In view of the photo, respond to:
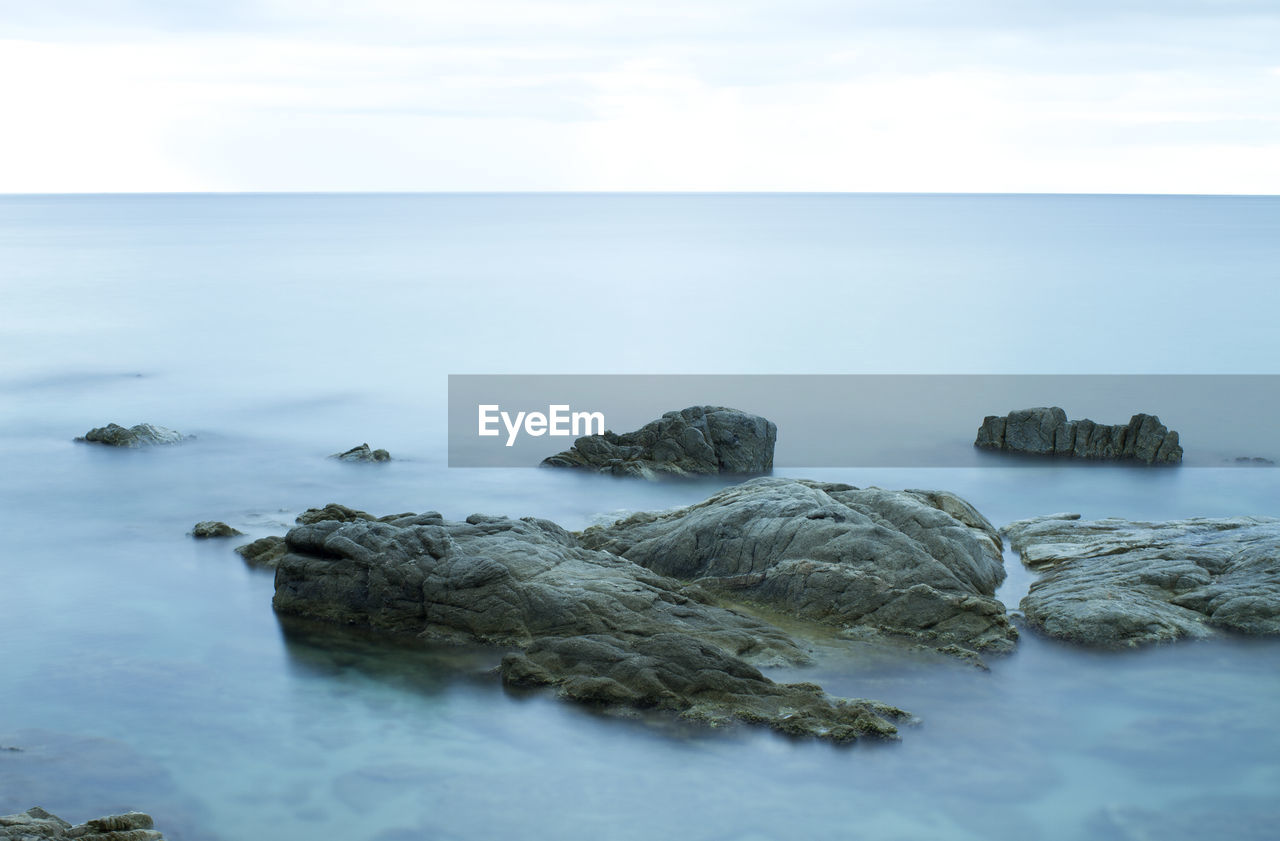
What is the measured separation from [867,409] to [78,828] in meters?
29.3

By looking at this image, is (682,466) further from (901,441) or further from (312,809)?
(312,809)

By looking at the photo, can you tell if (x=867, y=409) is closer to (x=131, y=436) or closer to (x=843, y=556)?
(x=843, y=556)

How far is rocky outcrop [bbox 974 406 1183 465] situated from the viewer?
1173 inches

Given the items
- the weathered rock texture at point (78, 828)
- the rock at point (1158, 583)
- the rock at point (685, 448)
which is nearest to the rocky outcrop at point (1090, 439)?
the rock at point (685, 448)

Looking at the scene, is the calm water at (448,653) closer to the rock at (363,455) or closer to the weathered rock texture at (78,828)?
the rock at (363,455)

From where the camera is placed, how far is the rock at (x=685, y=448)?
90.2 feet

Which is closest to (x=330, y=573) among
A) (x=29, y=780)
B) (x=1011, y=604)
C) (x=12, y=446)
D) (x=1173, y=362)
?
(x=29, y=780)

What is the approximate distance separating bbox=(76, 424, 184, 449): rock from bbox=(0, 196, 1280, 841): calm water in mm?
605

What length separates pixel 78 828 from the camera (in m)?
11.4

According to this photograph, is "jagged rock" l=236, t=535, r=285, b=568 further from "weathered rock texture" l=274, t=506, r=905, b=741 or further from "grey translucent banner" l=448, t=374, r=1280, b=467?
"grey translucent banner" l=448, t=374, r=1280, b=467

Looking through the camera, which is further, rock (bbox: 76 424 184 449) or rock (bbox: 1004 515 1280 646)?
rock (bbox: 76 424 184 449)

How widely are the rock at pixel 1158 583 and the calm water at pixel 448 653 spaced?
506 mm

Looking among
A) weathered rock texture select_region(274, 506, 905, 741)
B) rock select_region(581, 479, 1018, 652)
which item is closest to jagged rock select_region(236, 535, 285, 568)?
weathered rock texture select_region(274, 506, 905, 741)

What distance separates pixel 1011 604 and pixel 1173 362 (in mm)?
33335
